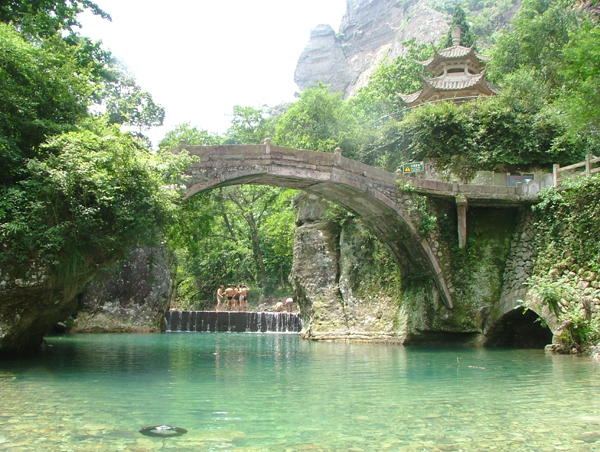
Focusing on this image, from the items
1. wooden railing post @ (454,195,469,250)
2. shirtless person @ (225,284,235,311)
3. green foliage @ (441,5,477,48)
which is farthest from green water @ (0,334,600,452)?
green foliage @ (441,5,477,48)

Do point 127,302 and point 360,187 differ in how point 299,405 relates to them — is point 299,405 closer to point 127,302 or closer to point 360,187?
point 360,187

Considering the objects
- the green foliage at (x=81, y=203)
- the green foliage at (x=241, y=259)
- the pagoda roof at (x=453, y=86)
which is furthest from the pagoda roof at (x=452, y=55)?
the green foliage at (x=81, y=203)

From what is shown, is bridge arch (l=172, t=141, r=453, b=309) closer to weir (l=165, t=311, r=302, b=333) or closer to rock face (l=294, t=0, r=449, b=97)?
weir (l=165, t=311, r=302, b=333)

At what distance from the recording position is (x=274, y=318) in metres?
26.5

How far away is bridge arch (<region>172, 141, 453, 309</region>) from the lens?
14141mm

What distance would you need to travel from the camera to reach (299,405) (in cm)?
652

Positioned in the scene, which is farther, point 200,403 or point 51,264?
point 51,264

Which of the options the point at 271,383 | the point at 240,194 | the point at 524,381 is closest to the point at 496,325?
the point at 524,381

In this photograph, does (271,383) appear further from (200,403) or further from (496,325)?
(496,325)

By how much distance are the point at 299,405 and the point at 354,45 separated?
8316cm

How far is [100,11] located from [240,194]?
22527mm

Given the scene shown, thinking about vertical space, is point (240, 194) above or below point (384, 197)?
above

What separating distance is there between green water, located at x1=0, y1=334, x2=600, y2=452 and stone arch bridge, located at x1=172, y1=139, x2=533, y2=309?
17.0 feet

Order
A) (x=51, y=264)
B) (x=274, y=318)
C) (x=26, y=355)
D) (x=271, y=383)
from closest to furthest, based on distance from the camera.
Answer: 1. (x=271, y=383)
2. (x=51, y=264)
3. (x=26, y=355)
4. (x=274, y=318)
